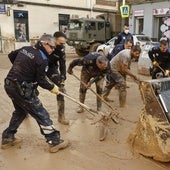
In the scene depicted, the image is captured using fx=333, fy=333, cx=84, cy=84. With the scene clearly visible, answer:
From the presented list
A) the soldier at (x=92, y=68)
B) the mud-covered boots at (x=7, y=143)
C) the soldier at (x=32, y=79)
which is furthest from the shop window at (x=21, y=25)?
the soldier at (x=32, y=79)

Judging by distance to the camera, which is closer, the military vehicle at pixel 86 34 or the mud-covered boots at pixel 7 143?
the mud-covered boots at pixel 7 143

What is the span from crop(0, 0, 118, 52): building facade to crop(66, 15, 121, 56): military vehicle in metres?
5.26

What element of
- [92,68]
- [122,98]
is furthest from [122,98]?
[92,68]

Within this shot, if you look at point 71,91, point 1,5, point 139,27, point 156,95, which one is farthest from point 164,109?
point 1,5

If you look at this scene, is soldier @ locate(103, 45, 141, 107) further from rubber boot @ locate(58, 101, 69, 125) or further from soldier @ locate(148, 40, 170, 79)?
rubber boot @ locate(58, 101, 69, 125)

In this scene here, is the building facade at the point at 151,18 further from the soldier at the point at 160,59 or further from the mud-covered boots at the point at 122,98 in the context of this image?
the mud-covered boots at the point at 122,98

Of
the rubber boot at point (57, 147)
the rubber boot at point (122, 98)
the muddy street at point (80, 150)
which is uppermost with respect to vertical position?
the rubber boot at point (122, 98)

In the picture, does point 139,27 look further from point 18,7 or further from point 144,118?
point 144,118

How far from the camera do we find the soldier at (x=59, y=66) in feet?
17.8

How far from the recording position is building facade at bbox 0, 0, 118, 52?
77.5 ft

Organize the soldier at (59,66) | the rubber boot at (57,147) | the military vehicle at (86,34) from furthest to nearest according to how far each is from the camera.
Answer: the military vehicle at (86,34), the soldier at (59,66), the rubber boot at (57,147)

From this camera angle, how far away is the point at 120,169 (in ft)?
13.5

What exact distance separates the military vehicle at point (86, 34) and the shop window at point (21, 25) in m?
5.25

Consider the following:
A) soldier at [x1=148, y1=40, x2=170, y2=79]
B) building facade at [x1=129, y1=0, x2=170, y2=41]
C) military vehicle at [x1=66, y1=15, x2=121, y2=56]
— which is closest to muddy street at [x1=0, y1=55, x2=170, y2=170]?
soldier at [x1=148, y1=40, x2=170, y2=79]
